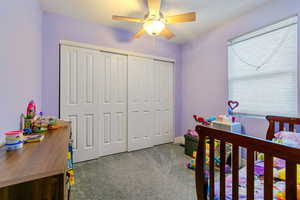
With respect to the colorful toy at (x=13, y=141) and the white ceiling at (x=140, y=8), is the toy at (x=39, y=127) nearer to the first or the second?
the colorful toy at (x=13, y=141)

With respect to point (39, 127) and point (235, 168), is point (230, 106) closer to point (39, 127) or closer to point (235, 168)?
point (235, 168)

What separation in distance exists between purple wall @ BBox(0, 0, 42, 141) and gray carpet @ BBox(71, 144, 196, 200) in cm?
110

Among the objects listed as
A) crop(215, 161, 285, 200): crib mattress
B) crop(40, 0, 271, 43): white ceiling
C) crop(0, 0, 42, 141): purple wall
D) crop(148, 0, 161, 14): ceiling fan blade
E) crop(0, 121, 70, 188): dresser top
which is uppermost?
crop(40, 0, 271, 43): white ceiling

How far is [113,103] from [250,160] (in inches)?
90.5

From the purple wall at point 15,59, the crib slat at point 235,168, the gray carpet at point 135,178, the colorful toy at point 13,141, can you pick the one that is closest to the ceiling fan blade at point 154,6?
the purple wall at point 15,59

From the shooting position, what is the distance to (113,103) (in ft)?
8.87

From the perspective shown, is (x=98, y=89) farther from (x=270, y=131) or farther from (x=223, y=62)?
(x=270, y=131)

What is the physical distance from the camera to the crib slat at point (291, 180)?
0.64m

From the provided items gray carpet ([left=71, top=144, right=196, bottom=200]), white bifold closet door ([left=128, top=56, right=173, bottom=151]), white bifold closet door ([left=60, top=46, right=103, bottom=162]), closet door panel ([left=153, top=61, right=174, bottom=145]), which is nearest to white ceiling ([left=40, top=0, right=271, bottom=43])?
white bifold closet door ([left=60, top=46, right=103, bottom=162])

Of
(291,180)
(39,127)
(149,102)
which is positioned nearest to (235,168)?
(291,180)

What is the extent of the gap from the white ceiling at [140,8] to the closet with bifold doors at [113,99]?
18.7 inches

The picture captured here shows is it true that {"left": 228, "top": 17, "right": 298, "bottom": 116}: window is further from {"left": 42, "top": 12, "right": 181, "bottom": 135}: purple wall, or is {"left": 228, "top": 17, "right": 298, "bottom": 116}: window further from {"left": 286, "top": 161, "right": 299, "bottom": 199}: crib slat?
{"left": 42, "top": 12, "right": 181, "bottom": 135}: purple wall

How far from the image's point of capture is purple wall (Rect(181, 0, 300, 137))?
1.95m

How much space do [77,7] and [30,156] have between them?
2.12 m
